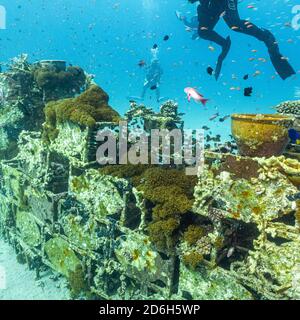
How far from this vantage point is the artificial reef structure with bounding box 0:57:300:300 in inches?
249

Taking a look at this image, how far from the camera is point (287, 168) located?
5.99 m

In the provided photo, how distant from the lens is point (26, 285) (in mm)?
13867

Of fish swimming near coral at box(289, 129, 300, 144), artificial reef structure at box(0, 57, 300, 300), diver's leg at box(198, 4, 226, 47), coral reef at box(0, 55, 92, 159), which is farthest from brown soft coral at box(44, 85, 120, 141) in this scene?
diver's leg at box(198, 4, 226, 47)

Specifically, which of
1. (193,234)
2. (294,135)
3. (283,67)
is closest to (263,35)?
(283,67)

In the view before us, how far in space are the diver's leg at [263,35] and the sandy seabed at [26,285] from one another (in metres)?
12.6

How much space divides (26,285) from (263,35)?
15.1m

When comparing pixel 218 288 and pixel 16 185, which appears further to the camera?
pixel 16 185

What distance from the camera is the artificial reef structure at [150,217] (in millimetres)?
6316

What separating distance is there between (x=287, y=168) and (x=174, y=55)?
608 feet

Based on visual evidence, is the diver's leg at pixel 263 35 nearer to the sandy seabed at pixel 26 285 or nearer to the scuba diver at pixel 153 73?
the sandy seabed at pixel 26 285

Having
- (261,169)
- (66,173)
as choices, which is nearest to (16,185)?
(66,173)

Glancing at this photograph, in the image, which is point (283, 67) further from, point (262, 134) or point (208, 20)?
point (262, 134)

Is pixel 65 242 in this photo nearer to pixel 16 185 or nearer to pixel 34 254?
pixel 34 254

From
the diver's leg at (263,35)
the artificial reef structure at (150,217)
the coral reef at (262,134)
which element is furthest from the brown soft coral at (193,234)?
the diver's leg at (263,35)
